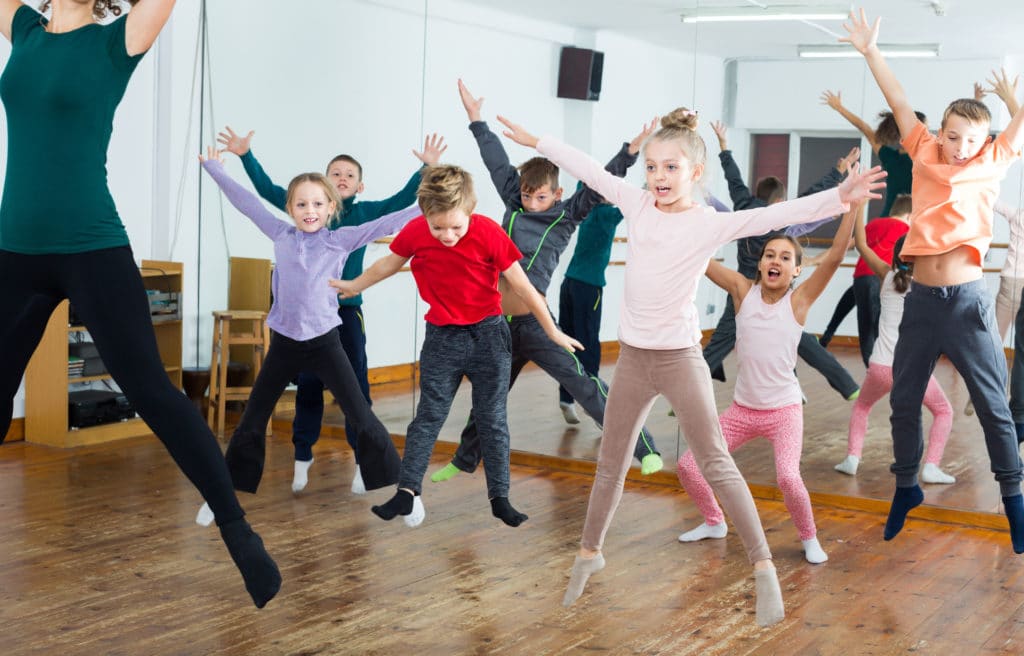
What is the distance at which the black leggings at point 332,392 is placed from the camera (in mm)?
4203

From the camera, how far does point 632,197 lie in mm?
3275

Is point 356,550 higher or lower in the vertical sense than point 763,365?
lower

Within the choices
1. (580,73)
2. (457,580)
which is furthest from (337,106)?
(457,580)

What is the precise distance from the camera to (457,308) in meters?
3.82

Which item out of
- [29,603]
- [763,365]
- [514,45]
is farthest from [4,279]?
[514,45]

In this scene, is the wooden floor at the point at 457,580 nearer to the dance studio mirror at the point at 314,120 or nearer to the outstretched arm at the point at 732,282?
the outstretched arm at the point at 732,282

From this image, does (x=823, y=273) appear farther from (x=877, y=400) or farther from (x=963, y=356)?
(x=877, y=400)

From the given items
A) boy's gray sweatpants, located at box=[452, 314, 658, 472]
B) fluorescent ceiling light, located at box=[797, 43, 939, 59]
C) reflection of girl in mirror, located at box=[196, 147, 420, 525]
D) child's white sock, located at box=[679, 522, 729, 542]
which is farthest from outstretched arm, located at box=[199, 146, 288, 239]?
fluorescent ceiling light, located at box=[797, 43, 939, 59]

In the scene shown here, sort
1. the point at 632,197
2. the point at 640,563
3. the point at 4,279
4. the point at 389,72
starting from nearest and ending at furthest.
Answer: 1. the point at 4,279
2. the point at 632,197
3. the point at 640,563
4. the point at 389,72

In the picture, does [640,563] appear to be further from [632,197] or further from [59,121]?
[59,121]

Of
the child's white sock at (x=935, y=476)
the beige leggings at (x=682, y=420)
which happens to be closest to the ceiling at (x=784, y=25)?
the child's white sock at (x=935, y=476)

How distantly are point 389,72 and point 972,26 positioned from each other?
113 inches

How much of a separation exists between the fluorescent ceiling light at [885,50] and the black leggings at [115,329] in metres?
3.23

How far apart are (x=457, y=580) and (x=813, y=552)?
49.7 inches
